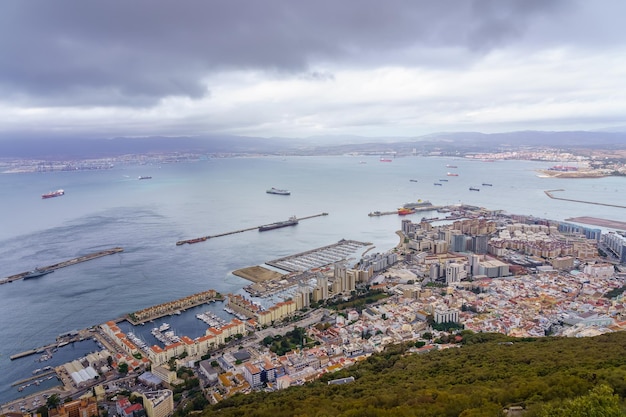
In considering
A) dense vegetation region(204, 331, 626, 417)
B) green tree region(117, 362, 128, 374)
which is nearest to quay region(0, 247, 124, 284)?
green tree region(117, 362, 128, 374)

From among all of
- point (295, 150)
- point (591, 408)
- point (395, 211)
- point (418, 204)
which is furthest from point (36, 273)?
point (295, 150)

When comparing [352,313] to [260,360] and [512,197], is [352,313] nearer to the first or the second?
[260,360]

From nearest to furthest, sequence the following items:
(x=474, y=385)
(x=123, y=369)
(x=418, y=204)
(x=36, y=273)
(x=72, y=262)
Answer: (x=474, y=385), (x=123, y=369), (x=36, y=273), (x=72, y=262), (x=418, y=204)

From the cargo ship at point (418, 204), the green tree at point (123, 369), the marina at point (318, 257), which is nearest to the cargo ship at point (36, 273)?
the marina at point (318, 257)

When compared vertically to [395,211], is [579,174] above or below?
above

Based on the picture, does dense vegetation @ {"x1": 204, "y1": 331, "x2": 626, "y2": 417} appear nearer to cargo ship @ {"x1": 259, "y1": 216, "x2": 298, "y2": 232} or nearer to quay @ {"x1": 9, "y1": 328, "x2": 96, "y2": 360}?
quay @ {"x1": 9, "y1": 328, "x2": 96, "y2": 360}

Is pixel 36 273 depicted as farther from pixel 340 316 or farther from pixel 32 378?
pixel 340 316

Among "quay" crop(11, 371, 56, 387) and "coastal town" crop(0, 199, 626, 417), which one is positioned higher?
"coastal town" crop(0, 199, 626, 417)
